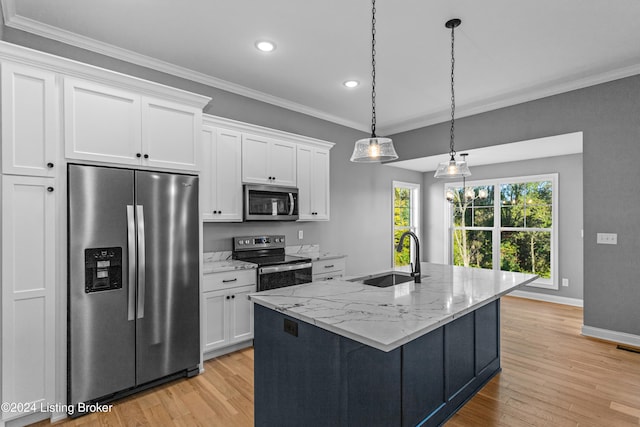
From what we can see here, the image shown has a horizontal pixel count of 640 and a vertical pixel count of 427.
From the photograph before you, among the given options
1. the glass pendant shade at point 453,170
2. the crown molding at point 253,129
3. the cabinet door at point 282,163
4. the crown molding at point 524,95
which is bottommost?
the glass pendant shade at point 453,170

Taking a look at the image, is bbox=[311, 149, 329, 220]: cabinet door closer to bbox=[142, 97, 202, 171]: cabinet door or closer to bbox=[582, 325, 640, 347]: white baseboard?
bbox=[142, 97, 202, 171]: cabinet door

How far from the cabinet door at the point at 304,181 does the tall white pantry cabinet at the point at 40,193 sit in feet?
6.79

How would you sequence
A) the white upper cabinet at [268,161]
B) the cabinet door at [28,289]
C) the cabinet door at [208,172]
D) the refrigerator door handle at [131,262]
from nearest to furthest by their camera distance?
the cabinet door at [28,289], the refrigerator door handle at [131,262], the cabinet door at [208,172], the white upper cabinet at [268,161]

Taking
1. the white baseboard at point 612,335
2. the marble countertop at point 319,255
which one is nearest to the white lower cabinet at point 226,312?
the marble countertop at point 319,255

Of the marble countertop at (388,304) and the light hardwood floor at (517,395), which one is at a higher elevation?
the marble countertop at (388,304)

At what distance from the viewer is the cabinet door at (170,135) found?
8.62ft

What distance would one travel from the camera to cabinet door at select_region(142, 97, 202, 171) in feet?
8.62

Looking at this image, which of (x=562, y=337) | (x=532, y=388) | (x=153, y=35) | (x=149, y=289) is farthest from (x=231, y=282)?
(x=562, y=337)

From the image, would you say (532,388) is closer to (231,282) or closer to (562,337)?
(562,337)

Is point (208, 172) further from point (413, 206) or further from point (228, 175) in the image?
point (413, 206)

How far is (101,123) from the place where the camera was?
2.42m

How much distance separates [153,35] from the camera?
275 cm

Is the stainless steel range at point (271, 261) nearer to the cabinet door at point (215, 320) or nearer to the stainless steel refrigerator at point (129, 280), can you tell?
the cabinet door at point (215, 320)

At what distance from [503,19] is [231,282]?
3.25 meters
